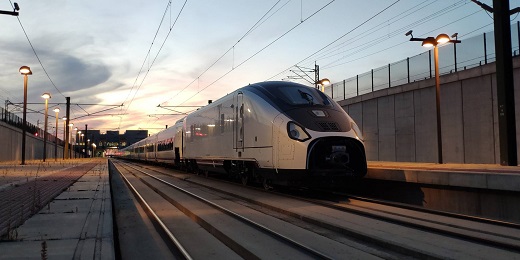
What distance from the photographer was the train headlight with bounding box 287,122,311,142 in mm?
11438

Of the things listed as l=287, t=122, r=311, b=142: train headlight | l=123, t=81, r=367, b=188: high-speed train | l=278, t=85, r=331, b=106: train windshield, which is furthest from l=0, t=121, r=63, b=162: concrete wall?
l=287, t=122, r=311, b=142: train headlight

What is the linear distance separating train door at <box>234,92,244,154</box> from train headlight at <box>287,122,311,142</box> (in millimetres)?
3333

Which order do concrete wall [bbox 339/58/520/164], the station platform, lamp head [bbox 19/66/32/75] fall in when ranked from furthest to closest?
lamp head [bbox 19/66/32/75]
concrete wall [bbox 339/58/520/164]
the station platform

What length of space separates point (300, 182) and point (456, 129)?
46.7 feet

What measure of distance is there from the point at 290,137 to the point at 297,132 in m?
0.23

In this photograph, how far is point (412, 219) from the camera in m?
8.68

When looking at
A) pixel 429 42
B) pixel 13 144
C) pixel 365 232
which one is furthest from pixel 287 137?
pixel 13 144

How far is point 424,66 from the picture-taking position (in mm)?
26359

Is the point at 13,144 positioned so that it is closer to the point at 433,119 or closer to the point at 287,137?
the point at 433,119

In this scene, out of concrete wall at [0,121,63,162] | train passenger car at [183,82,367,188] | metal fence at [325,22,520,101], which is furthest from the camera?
concrete wall at [0,121,63,162]

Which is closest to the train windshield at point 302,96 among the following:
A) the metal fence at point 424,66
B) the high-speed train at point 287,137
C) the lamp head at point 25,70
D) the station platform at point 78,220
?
the high-speed train at point 287,137

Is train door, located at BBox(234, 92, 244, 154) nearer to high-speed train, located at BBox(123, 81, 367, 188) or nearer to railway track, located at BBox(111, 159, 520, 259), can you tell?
high-speed train, located at BBox(123, 81, 367, 188)

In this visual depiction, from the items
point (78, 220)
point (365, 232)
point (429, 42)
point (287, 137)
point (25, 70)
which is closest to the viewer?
point (365, 232)

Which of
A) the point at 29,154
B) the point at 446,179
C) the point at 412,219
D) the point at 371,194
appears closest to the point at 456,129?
the point at 371,194
